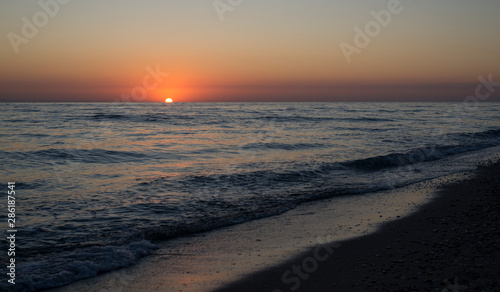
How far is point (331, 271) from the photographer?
5.87 metres

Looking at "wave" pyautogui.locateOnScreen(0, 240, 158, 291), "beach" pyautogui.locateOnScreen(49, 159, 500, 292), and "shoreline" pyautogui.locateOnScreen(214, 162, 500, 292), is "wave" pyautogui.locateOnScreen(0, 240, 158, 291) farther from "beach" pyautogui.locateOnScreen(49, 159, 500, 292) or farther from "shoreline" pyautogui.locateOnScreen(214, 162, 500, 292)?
"shoreline" pyautogui.locateOnScreen(214, 162, 500, 292)

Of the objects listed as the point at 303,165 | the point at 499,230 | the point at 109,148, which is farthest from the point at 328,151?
the point at 499,230

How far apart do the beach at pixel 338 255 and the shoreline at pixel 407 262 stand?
13 millimetres

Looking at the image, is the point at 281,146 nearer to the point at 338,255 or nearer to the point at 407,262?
the point at 338,255

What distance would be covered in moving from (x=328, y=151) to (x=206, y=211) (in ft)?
43.9

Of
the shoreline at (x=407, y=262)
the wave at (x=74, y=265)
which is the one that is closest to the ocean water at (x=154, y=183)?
the wave at (x=74, y=265)

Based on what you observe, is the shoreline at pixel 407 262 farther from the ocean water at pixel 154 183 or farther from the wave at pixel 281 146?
the wave at pixel 281 146

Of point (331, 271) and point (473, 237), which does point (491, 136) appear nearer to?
point (473, 237)

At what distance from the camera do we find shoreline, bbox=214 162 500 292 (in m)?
5.06

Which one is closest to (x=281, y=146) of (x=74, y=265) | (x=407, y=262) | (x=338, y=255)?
(x=338, y=255)

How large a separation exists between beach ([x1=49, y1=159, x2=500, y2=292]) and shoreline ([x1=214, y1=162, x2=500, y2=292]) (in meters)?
0.01

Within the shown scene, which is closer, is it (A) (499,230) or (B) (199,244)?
(A) (499,230)

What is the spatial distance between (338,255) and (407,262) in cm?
115

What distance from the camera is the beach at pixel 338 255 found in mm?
5320
